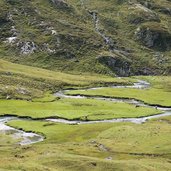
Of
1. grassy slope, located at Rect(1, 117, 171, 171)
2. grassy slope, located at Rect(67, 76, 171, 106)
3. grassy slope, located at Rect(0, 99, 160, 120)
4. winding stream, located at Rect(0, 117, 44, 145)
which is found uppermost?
grassy slope, located at Rect(1, 117, 171, 171)

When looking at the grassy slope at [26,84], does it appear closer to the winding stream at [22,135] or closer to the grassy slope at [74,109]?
the grassy slope at [74,109]

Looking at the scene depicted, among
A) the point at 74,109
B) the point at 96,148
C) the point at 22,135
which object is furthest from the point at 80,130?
the point at 74,109

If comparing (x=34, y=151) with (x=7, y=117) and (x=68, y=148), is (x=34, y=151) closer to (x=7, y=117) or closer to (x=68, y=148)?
(x=68, y=148)

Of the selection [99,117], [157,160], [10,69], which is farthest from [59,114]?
[10,69]

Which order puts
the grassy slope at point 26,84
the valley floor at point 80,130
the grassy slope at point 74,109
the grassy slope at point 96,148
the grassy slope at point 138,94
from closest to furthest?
the grassy slope at point 96,148 < the valley floor at point 80,130 < the grassy slope at point 74,109 < the grassy slope at point 26,84 < the grassy slope at point 138,94

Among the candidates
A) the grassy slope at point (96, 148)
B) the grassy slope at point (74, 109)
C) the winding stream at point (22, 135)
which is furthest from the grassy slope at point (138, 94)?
the winding stream at point (22, 135)

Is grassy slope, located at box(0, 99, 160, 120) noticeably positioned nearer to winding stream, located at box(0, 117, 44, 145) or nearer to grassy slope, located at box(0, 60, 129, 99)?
grassy slope, located at box(0, 60, 129, 99)

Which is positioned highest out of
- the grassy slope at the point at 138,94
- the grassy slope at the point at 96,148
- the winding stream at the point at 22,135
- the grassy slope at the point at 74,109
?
the grassy slope at the point at 96,148

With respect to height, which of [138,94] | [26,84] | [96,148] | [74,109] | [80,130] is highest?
[96,148]

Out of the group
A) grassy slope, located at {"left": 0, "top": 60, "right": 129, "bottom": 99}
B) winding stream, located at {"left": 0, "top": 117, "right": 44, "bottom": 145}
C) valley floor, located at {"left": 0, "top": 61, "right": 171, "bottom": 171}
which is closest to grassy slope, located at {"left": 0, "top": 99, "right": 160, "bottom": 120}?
valley floor, located at {"left": 0, "top": 61, "right": 171, "bottom": 171}

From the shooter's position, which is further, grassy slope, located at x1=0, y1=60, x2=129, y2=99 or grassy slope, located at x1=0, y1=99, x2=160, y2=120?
grassy slope, located at x1=0, y1=60, x2=129, y2=99

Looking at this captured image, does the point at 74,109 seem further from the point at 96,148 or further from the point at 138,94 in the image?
the point at 96,148
